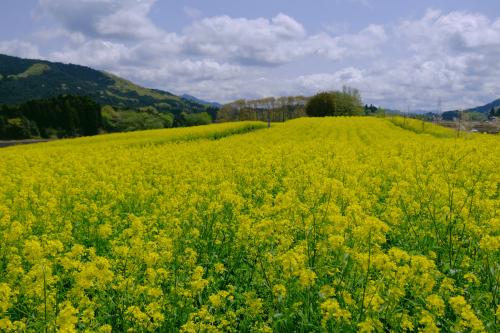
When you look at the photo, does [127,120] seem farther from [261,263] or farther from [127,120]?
[261,263]

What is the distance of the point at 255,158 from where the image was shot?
50.5 ft

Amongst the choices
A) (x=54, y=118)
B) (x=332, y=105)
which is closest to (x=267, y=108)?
(x=332, y=105)

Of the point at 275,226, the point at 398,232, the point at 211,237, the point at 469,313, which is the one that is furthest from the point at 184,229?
the point at 469,313

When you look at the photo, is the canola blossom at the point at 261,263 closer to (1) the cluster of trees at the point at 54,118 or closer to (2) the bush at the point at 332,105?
(2) the bush at the point at 332,105

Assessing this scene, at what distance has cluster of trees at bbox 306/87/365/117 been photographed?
297ft

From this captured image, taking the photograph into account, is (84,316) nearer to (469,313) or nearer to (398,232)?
(469,313)

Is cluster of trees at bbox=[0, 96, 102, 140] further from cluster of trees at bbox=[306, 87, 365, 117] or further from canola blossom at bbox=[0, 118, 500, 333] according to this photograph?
canola blossom at bbox=[0, 118, 500, 333]

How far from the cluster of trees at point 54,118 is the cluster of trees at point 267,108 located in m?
52.6

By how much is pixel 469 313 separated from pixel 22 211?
29.8 feet

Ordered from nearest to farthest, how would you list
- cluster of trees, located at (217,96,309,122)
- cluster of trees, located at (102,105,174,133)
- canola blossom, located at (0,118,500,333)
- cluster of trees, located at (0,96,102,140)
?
canola blossom, located at (0,118,500,333), cluster of trees, located at (0,96,102,140), cluster of trees, located at (102,105,174,133), cluster of trees, located at (217,96,309,122)

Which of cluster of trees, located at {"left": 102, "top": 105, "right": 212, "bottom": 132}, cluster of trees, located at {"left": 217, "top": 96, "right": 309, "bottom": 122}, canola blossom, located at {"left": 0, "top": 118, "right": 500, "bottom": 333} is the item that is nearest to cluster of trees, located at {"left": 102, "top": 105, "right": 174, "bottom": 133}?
cluster of trees, located at {"left": 102, "top": 105, "right": 212, "bottom": 132}

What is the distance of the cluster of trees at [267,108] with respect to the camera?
134500mm

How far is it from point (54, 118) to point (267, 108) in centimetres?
7200

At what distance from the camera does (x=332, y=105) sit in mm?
91062
